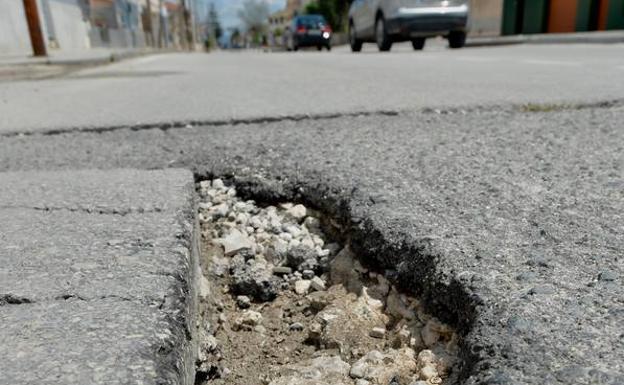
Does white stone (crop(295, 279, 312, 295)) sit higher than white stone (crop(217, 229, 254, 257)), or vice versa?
white stone (crop(217, 229, 254, 257))

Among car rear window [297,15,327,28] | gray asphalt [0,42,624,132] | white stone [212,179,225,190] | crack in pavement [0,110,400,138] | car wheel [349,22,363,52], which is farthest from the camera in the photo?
car rear window [297,15,327,28]

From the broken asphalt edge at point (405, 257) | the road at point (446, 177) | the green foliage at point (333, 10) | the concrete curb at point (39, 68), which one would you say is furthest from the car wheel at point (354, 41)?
the green foliage at point (333, 10)

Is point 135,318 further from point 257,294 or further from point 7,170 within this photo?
point 7,170

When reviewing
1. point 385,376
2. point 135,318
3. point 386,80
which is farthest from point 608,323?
point 386,80

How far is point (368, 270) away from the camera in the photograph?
4.78 ft

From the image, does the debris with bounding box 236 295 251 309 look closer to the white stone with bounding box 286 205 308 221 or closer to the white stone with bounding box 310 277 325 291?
the white stone with bounding box 310 277 325 291

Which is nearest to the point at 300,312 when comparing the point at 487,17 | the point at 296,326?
the point at 296,326

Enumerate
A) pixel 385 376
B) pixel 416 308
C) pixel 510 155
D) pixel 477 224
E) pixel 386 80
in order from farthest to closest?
pixel 386 80 < pixel 510 155 < pixel 477 224 < pixel 416 308 < pixel 385 376

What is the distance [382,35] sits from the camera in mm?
11664

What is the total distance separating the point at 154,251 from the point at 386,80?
373cm

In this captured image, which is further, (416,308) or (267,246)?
(267,246)

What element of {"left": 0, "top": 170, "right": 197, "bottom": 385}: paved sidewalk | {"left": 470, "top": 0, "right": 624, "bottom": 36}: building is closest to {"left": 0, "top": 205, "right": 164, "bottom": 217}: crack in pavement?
{"left": 0, "top": 170, "right": 197, "bottom": 385}: paved sidewalk

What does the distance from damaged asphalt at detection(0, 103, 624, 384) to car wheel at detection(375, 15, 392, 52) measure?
9.09 meters

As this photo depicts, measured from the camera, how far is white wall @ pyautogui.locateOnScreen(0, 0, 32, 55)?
15547mm
